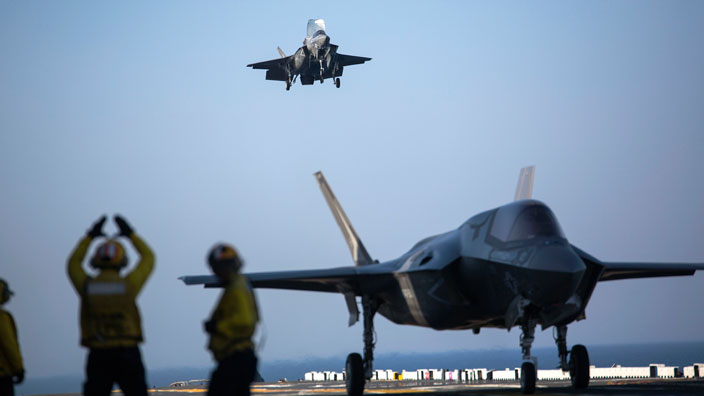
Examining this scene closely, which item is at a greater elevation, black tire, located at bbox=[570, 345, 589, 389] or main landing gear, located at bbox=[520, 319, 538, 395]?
main landing gear, located at bbox=[520, 319, 538, 395]

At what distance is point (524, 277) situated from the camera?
14.0m

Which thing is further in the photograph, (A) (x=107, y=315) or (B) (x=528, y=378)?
(B) (x=528, y=378)

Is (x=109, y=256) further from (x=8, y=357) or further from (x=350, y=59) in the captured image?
(x=350, y=59)

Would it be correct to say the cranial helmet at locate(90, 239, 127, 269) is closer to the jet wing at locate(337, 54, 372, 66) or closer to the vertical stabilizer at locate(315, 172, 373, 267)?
the vertical stabilizer at locate(315, 172, 373, 267)

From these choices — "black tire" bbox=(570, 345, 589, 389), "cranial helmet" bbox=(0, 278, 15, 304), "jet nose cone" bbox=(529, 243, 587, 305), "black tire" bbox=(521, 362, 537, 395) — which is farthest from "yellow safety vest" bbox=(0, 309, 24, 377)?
"black tire" bbox=(570, 345, 589, 389)

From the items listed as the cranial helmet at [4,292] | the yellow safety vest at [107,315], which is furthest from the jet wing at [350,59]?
the yellow safety vest at [107,315]

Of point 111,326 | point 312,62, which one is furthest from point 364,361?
point 312,62

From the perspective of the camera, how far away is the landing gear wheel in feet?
56.3

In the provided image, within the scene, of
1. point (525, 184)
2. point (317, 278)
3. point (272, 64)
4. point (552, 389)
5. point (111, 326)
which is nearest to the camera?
point (111, 326)

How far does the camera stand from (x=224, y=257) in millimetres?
6672

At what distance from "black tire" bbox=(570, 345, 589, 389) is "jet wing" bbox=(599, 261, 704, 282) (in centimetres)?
168

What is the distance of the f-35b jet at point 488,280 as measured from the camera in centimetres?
1403

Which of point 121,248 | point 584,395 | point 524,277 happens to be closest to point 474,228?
point 524,277

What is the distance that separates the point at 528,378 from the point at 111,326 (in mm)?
9040
